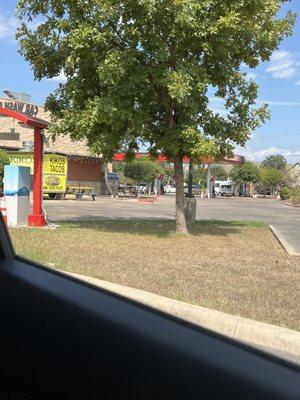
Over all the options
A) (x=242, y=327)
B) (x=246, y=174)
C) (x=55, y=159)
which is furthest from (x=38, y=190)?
(x=246, y=174)

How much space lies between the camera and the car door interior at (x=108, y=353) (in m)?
0.86

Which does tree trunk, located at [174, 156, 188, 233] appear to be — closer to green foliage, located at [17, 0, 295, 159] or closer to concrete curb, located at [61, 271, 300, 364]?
green foliage, located at [17, 0, 295, 159]

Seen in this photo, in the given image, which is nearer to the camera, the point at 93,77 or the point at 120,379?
the point at 120,379

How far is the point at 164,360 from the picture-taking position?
2.98 ft

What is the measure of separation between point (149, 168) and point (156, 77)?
157 ft

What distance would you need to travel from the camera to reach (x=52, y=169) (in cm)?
3031

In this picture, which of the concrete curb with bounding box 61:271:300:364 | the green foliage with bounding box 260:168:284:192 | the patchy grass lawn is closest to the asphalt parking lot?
the patchy grass lawn

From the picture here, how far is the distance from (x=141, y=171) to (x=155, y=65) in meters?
44.8

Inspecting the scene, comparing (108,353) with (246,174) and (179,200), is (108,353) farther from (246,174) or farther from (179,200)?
(246,174)

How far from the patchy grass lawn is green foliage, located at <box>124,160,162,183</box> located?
42098 millimetres

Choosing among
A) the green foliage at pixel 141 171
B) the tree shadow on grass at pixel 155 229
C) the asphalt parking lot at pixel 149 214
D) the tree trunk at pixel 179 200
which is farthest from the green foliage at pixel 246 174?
the tree trunk at pixel 179 200

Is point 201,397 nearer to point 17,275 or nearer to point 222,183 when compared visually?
point 17,275

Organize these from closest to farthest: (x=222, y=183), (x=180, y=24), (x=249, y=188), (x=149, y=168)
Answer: (x=180, y=24)
(x=149, y=168)
(x=222, y=183)
(x=249, y=188)

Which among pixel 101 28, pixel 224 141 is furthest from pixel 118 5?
pixel 224 141
